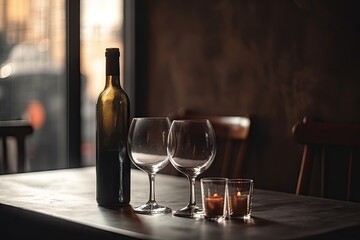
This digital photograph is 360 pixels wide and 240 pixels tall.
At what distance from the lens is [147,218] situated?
1.49 meters

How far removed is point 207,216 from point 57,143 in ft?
7.22

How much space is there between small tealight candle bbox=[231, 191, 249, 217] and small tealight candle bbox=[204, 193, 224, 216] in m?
0.02

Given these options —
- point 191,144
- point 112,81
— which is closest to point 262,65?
point 112,81

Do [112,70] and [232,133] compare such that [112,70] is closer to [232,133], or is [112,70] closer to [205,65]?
[232,133]

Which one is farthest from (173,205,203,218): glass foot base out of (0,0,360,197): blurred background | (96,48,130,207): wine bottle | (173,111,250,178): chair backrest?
(0,0,360,197): blurred background

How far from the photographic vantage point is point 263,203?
171 centimetres

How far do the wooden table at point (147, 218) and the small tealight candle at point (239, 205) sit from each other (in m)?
0.03

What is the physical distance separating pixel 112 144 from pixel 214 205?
322 millimetres

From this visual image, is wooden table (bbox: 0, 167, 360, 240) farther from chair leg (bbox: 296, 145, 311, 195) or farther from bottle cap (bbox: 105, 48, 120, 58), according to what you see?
chair leg (bbox: 296, 145, 311, 195)

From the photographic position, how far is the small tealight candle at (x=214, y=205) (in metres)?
1.46

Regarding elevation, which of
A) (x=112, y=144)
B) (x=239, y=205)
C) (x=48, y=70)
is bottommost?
(x=239, y=205)

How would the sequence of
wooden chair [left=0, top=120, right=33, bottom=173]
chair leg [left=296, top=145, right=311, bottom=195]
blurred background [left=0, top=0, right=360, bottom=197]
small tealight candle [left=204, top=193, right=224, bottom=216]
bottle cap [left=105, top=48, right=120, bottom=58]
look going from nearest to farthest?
small tealight candle [left=204, top=193, right=224, bottom=216]
bottle cap [left=105, top=48, right=120, bottom=58]
chair leg [left=296, top=145, right=311, bottom=195]
wooden chair [left=0, top=120, right=33, bottom=173]
blurred background [left=0, top=0, right=360, bottom=197]

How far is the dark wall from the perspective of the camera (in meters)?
2.87

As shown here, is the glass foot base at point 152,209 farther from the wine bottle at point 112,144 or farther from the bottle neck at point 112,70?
the bottle neck at point 112,70
